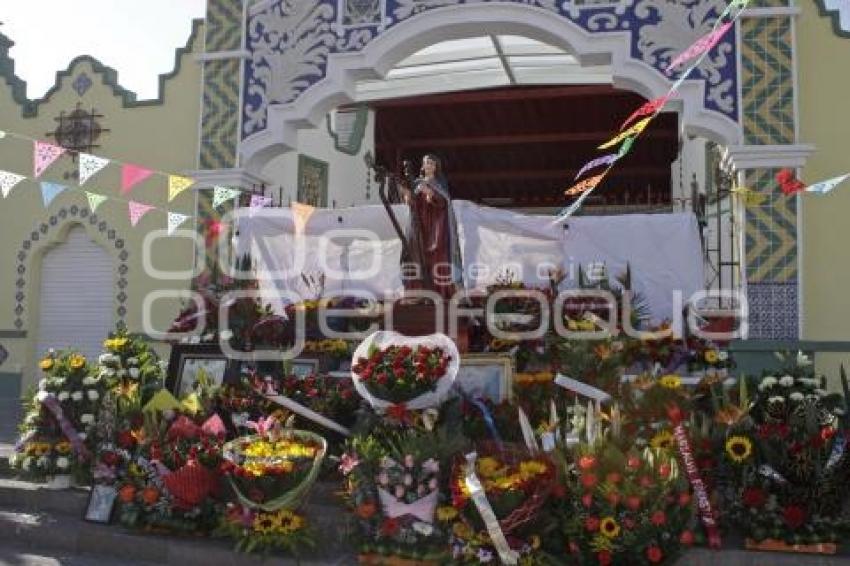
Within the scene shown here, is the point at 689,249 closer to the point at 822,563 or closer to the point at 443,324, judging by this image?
the point at 443,324

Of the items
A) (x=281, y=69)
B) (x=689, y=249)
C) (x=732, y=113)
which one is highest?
(x=281, y=69)

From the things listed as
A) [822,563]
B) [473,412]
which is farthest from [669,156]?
[822,563]

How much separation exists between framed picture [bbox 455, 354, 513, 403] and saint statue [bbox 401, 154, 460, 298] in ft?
3.36

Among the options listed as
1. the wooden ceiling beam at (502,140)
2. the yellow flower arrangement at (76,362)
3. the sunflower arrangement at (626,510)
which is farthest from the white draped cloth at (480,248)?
the wooden ceiling beam at (502,140)

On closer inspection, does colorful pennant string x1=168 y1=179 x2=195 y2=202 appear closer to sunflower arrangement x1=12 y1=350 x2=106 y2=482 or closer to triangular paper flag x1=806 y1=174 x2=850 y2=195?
sunflower arrangement x1=12 y1=350 x2=106 y2=482

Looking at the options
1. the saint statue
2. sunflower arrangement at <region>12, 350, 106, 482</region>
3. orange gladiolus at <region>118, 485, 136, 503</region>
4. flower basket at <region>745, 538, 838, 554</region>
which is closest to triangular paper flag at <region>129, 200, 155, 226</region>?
sunflower arrangement at <region>12, 350, 106, 482</region>

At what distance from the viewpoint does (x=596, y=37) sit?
31.3ft

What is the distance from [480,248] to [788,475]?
605cm

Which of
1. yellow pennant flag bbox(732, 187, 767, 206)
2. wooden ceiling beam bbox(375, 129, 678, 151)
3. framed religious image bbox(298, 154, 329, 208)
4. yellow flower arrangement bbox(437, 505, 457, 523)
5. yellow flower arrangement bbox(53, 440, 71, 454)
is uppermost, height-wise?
wooden ceiling beam bbox(375, 129, 678, 151)

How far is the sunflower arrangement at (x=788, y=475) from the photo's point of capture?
5.42 metres

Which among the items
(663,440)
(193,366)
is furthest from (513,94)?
(663,440)

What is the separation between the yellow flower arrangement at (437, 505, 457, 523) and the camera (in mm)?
5418

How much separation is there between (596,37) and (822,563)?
6.07m

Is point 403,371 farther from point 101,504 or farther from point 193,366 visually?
point 193,366
